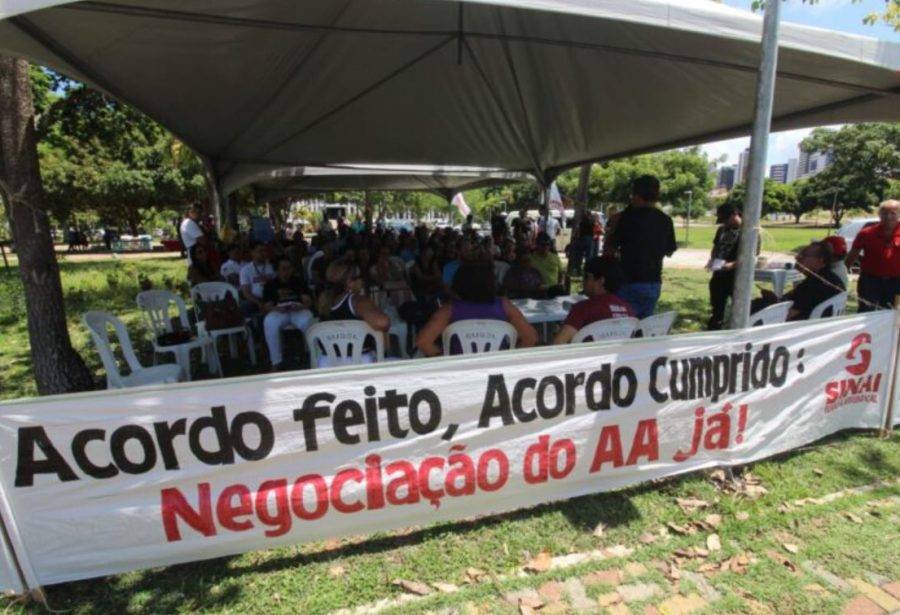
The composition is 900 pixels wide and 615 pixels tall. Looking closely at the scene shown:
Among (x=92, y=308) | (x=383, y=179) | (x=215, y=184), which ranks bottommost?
(x=92, y=308)

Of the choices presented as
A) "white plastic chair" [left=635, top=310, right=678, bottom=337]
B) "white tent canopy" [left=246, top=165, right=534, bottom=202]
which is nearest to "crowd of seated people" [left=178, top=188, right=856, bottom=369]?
"white plastic chair" [left=635, top=310, right=678, bottom=337]

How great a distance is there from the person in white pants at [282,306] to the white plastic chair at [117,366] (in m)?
1.09

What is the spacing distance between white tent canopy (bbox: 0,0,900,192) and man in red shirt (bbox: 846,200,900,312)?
101cm

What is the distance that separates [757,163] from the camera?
2.89 m

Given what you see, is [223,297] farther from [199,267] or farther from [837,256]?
[837,256]

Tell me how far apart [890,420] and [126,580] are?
5.09 meters

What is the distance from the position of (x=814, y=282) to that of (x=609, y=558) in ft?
12.0

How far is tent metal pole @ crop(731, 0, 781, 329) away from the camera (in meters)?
2.71

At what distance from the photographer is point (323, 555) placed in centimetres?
266

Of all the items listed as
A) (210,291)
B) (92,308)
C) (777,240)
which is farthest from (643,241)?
(777,240)

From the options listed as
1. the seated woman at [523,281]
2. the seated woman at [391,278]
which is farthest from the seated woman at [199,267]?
the seated woman at [523,281]

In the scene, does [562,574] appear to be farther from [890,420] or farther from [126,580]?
[890,420]

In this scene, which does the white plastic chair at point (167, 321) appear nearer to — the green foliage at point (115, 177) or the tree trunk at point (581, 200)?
the tree trunk at point (581, 200)

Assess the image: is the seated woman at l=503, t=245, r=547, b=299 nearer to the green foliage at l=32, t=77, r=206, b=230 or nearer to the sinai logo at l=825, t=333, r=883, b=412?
the sinai logo at l=825, t=333, r=883, b=412
